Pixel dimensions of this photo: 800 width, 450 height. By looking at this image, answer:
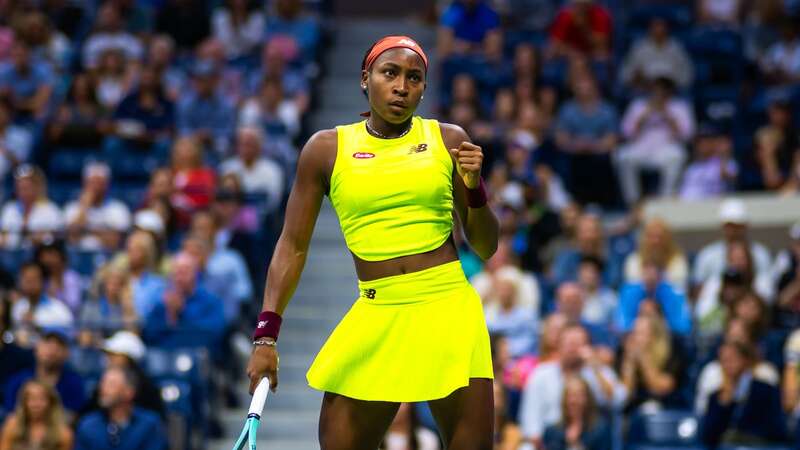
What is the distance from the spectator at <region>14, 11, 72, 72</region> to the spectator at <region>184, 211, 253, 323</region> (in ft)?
13.3

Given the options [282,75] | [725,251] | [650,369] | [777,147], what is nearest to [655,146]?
[777,147]

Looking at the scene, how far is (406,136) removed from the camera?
16.4ft

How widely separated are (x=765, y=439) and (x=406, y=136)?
517 cm

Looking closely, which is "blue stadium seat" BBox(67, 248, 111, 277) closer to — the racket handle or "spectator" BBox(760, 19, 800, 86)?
"spectator" BBox(760, 19, 800, 86)

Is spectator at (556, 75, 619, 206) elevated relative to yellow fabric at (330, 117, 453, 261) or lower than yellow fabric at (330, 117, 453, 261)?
elevated

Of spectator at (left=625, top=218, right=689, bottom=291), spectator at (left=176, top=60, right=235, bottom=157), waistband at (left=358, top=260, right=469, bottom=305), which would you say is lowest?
waistband at (left=358, top=260, right=469, bottom=305)

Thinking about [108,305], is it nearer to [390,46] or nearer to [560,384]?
[560,384]

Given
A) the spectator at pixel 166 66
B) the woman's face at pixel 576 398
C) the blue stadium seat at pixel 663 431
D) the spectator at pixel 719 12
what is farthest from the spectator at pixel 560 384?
the spectator at pixel 719 12

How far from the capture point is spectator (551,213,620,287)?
11.4 m

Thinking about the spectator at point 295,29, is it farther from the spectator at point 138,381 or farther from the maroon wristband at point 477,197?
the maroon wristband at point 477,197

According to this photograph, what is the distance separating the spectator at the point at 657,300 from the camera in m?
10.7

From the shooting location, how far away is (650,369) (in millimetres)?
10031

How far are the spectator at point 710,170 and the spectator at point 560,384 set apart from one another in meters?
3.48

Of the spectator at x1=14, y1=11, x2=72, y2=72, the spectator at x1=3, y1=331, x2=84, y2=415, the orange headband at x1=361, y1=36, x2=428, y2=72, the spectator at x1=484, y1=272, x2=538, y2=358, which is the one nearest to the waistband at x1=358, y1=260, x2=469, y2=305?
the orange headband at x1=361, y1=36, x2=428, y2=72
